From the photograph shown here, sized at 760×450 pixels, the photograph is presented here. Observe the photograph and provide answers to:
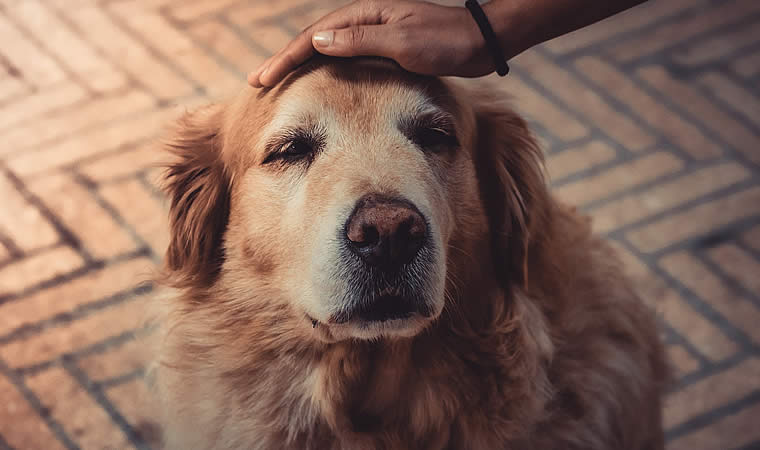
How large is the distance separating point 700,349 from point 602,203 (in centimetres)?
82

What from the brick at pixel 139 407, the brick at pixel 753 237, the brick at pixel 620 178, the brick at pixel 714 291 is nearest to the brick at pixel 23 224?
the brick at pixel 139 407

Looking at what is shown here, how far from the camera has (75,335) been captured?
142 inches

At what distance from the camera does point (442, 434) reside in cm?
251

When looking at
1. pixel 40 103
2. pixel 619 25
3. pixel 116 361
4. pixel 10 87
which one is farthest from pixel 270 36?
pixel 116 361

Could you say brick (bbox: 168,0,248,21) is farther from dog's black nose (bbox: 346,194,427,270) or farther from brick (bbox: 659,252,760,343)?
dog's black nose (bbox: 346,194,427,270)

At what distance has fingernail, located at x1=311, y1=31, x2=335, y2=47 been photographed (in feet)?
7.59

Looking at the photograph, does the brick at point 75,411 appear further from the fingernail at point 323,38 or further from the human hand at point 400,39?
the fingernail at point 323,38

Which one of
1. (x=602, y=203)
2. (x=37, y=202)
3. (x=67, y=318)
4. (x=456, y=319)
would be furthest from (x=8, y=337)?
(x=602, y=203)

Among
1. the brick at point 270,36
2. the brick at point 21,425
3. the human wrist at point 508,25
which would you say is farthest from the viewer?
the brick at point 270,36

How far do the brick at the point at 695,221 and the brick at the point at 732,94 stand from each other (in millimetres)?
565

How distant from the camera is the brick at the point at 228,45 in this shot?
4.64 meters

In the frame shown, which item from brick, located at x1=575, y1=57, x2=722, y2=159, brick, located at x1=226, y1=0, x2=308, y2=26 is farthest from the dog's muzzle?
brick, located at x1=226, y1=0, x2=308, y2=26

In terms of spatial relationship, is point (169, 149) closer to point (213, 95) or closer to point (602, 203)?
point (213, 95)

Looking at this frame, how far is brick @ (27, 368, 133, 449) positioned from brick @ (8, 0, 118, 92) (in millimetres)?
1742
